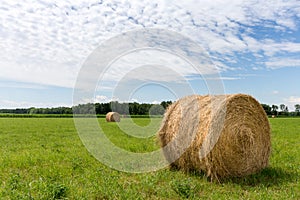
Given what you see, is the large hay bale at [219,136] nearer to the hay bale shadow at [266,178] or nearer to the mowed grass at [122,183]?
the hay bale shadow at [266,178]

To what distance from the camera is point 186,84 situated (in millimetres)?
9367

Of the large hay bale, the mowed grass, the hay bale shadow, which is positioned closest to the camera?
the mowed grass

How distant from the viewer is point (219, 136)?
7.52 metres

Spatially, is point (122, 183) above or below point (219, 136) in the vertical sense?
below

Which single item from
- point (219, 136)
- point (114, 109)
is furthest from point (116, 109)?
point (219, 136)

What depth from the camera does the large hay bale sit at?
747 centimetres

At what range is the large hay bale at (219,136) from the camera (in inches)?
294

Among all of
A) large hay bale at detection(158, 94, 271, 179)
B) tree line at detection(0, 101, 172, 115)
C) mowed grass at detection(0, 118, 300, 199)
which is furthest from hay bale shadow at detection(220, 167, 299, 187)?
tree line at detection(0, 101, 172, 115)

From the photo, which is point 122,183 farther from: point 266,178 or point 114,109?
point 114,109

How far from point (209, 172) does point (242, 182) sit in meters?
0.76

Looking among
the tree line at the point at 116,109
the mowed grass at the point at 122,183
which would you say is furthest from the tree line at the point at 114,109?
the mowed grass at the point at 122,183

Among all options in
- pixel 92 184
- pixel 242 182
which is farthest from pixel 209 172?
pixel 92 184

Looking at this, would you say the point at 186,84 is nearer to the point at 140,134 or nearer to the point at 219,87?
the point at 219,87

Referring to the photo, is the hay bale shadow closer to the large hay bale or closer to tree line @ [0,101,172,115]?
the large hay bale
